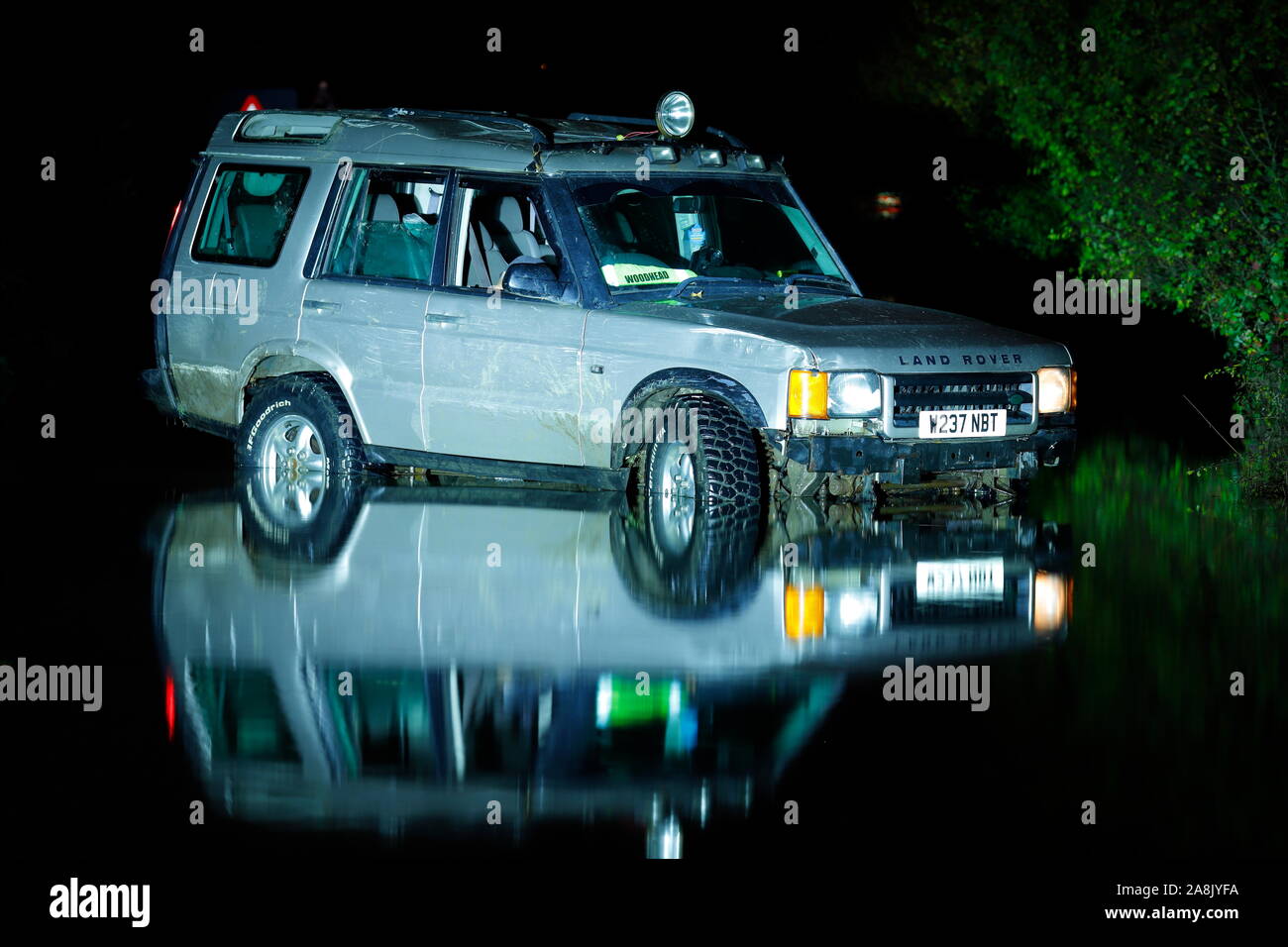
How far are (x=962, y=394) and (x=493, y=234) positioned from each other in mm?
2802

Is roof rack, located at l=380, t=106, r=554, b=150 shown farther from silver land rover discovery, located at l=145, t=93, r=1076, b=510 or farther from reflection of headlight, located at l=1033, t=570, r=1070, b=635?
reflection of headlight, located at l=1033, t=570, r=1070, b=635

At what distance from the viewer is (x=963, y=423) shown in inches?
478

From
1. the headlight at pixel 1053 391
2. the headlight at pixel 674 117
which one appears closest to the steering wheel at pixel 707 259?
the headlight at pixel 674 117

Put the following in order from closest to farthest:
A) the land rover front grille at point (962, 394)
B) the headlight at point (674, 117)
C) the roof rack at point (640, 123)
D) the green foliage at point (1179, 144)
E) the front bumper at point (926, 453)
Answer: the front bumper at point (926, 453) < the land rover front grille at point (962, 394) < the headlight at point (674, 117) < the roof rack at point (640, 123) < the green foliage at point (1179, 144)

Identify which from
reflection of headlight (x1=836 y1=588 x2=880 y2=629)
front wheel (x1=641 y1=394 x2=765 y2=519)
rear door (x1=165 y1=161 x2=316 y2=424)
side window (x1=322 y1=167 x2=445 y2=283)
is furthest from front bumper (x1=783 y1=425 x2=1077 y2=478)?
rear door (x1=165 y1=161 x2=316 y2=424)

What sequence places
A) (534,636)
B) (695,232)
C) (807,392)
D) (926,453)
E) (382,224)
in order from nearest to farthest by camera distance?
(534,636)
(807,392)
(926,453)
(695,232)
(382,224)

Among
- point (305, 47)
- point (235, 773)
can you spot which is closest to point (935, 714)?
point (235, 773)

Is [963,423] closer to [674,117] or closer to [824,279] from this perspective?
[824,279]

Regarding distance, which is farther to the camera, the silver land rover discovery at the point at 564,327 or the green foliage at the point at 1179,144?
the green foliage at the point at 1179,144

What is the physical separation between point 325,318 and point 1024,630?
539cm

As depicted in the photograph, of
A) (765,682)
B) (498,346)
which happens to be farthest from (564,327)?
(765,682)

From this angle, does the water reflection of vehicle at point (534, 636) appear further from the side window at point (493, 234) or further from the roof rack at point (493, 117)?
the roof rack at point (493, 117)

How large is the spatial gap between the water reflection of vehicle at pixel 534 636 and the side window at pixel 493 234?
1.33 metres

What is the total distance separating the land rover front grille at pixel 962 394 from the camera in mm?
11906
